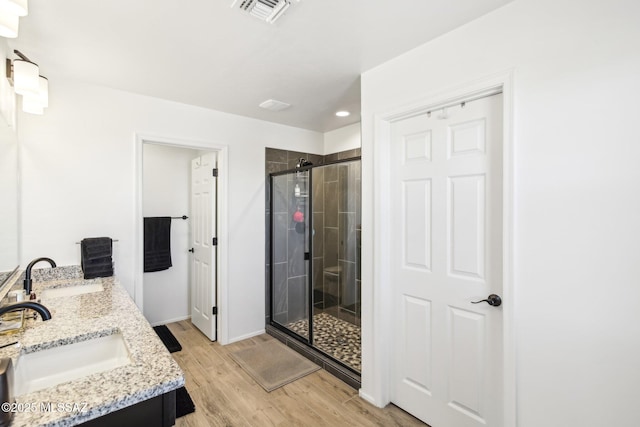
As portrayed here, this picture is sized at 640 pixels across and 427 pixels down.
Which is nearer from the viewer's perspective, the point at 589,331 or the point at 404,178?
the point at 589,331

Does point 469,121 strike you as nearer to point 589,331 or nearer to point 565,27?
point 565,27

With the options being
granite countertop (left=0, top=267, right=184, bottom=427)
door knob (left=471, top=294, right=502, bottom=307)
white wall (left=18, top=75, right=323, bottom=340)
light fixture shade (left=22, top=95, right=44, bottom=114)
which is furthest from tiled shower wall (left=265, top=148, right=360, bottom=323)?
light fixture shade (left=22, top=95, right=44, bottom=114)

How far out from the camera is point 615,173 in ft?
4.02

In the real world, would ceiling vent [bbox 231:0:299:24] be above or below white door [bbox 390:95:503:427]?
above

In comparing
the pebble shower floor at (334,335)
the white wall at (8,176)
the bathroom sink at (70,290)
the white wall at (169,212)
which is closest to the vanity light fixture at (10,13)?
the white wall at (8,176)

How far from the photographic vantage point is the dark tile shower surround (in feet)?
10.3

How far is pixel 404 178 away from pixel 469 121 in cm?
53

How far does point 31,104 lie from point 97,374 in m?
1.78

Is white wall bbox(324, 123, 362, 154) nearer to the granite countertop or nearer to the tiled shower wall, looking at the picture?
the tiled shower wall

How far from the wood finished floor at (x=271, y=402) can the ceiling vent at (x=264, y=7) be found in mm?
2498

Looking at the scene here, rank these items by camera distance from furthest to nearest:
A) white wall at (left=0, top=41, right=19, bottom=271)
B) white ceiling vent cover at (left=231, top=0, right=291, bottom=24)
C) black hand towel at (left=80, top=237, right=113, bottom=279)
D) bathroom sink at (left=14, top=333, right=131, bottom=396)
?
black hand towel at (left=80, top=237, right=113, bottom=279)
white wall at (left=0, top=41, right=19, bottom=271)
white ceiling vent cover at (left=231, top=0, right=291, bottom=24)
bathroom sink at (left=14, top=333, right=131, bottom=396)

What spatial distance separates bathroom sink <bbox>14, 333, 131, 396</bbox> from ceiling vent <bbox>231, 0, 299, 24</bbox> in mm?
1682

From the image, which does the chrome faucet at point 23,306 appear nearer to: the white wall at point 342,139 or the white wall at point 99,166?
the white wall at point 99,166

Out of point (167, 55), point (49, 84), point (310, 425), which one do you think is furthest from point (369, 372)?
point (49, 84)
